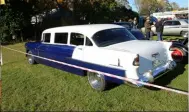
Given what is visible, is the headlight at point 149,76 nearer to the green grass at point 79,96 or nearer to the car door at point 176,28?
the green grass at point 79,96

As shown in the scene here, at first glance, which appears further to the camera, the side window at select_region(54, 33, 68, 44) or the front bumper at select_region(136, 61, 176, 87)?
the side window at select_region(54, 33, 68, 44)

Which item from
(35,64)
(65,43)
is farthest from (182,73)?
(35,64)

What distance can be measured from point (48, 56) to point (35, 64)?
6.41ft

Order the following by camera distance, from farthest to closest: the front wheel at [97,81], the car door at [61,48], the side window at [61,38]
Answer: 1. the side window at [61,38]
2. the car door at [61,48]
3. the front wheel at [97,81]

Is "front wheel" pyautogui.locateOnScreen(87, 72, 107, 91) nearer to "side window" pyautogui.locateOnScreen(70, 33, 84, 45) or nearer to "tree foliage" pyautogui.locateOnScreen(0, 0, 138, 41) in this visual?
"side window" pyautogui.locateOnScreen(70, 33, 84, 45)

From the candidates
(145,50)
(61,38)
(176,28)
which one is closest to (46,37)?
(61,38)

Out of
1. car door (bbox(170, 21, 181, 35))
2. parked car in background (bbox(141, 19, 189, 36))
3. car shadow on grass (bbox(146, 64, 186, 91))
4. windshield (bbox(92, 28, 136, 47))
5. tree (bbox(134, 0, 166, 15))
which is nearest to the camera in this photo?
windshield (bbox(92, 28, 136, 47))

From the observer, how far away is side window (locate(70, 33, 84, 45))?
6.40m

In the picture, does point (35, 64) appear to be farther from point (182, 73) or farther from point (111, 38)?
point (182, 73)

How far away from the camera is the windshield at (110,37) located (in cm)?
604

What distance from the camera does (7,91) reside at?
6.37 meters

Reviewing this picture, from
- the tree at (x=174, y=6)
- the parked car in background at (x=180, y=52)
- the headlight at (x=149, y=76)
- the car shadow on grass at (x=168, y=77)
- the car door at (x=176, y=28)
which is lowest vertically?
the car shadow on grass at (x=168, y=77)

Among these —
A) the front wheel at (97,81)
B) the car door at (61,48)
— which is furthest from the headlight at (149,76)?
the car door at (61,48)

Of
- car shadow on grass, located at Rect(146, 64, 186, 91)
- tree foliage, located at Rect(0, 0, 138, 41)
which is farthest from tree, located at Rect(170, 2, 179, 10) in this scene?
car shadow on grass, located at Rect(146, 64, 186, 91)
